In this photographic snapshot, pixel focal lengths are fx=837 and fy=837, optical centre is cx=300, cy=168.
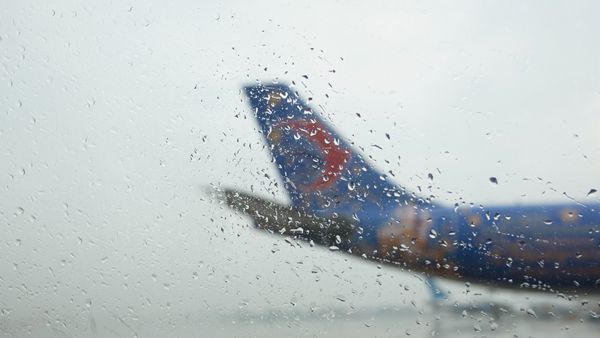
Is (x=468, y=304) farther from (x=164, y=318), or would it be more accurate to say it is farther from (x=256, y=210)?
(x=164, y=318)

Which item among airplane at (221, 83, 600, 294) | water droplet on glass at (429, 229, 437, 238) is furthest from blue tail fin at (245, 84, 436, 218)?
water droplet on glass at (429, 229, 437, 238)

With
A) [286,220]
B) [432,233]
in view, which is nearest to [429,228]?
[432,233]

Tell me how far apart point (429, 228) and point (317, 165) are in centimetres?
48

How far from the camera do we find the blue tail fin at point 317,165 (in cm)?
240

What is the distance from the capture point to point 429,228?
7.83ft

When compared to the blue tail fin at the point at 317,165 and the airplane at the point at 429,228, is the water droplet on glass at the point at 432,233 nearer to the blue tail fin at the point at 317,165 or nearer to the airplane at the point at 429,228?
the airplane at the point at 429,228

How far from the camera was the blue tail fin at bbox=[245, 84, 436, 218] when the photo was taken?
240 cm

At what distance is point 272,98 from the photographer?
247 centimetres

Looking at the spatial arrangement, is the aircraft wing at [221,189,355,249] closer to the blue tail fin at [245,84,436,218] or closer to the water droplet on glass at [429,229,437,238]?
the blue tail fin at [245,84,436,218]

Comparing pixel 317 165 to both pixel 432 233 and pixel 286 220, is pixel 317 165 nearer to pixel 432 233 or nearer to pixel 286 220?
pixel 286 220

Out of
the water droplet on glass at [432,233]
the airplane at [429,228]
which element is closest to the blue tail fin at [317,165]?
the airplane at [429,228]

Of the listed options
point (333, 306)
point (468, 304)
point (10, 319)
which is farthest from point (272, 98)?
point (10, 319)

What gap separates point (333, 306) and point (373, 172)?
1.27 feet

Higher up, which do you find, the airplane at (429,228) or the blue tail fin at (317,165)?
the blue tail fin at (317,165)
